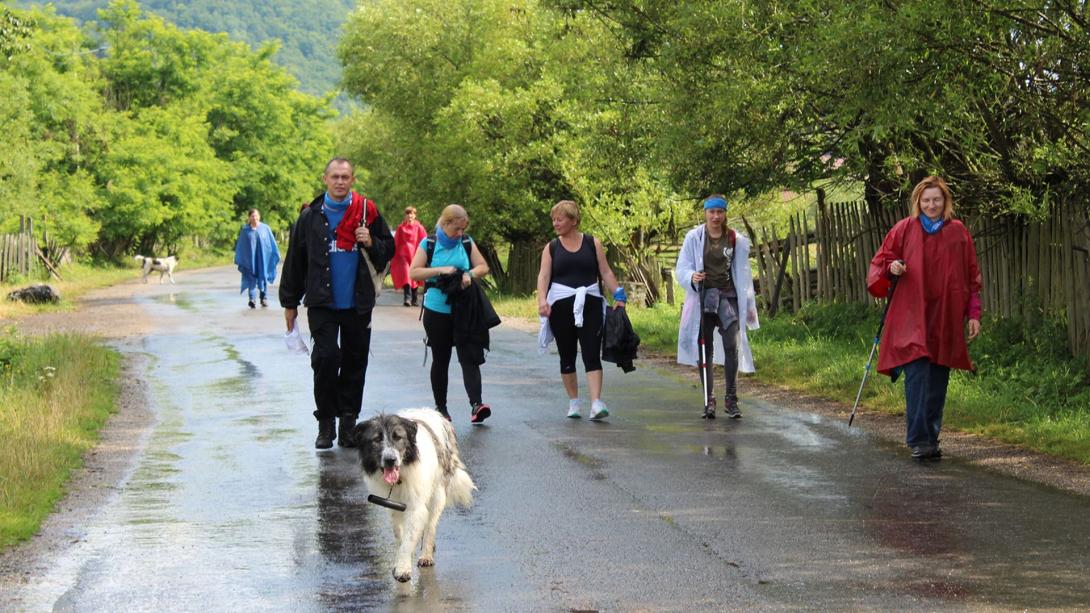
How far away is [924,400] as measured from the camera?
9.95 metres

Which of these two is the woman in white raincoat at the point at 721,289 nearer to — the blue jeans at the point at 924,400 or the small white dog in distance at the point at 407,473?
the blue jeans at the point at 924,400

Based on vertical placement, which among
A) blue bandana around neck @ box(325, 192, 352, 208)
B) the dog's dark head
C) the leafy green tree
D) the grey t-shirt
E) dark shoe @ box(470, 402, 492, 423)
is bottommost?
dark shoe @ box(470, 402, 492, 423)

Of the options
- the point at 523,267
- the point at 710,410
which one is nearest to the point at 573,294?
the point at 710,410

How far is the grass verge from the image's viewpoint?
10.9 m

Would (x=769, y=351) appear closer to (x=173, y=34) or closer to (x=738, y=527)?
(x=738, y=527)

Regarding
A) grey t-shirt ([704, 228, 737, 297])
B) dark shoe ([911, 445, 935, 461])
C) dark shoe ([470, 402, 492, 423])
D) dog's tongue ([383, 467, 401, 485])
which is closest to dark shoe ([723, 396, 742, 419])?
grey t-shirt ([704, 228, 737, 297])

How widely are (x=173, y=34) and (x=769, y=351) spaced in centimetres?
5824

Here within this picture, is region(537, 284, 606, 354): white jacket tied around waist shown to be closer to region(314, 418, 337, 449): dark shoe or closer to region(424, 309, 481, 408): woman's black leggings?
region(424, 309, 481, 408): woman's black leggings

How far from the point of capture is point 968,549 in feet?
23.3

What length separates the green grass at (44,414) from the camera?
848 cm

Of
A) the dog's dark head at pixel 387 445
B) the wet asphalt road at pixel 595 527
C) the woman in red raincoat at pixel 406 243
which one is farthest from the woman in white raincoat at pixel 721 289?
the woman in red raincoat at pixel 406 243

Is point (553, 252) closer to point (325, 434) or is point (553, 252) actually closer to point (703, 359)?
point (703, 359)

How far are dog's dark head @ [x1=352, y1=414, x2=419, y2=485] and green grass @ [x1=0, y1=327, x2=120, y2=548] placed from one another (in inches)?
76.9

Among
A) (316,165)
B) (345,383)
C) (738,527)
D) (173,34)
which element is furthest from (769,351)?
(316,165)
